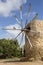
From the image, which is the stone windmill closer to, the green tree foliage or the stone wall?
the stone wall

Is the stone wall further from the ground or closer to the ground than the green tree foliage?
further from the ground

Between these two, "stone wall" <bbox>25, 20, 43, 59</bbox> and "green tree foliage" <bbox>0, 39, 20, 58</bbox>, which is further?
"green tree foliage" <bbox>0, 39, 20, 58</bbox>

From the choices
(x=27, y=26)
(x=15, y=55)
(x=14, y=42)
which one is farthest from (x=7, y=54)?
(x=27, y=26)

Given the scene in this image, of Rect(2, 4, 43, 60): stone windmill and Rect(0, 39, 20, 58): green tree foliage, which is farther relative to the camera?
Rect(0, 39, 20, 58): green tree foliage

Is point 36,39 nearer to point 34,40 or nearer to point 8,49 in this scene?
point 34,40

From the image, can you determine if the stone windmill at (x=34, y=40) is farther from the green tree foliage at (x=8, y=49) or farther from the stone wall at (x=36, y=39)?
the green tree foliage at (x=8, y=49)

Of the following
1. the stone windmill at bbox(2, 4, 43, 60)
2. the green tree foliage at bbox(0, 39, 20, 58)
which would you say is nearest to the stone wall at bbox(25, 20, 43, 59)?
the stone windmill at bbox(2, 4, 43, 60)

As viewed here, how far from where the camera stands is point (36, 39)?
25.5 metres

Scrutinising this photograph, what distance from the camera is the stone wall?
2523 cm

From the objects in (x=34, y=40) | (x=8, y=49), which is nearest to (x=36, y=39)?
(x=34, y=40)

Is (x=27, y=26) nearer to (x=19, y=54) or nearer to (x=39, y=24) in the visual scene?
(x=39, y=24)

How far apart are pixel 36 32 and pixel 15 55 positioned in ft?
51.5

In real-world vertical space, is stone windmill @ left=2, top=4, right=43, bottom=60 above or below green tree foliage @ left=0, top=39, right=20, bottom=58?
above

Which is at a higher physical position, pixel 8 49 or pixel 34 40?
pixel 34 40
